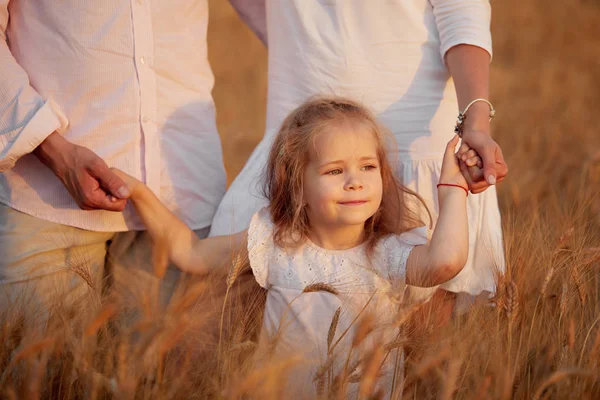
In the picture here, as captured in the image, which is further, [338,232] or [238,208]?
[238,208]

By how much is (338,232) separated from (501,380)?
0.86m

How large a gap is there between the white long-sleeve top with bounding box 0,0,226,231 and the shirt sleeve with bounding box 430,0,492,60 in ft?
3.13

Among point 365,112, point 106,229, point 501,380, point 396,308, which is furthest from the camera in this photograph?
point 106,229

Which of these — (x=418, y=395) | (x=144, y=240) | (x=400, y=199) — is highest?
(x=400, y=199)

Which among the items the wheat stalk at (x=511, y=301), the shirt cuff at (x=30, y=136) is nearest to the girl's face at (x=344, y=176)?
the wheat stalk at (x=511, y=301)

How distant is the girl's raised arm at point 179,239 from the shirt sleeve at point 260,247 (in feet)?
0.10

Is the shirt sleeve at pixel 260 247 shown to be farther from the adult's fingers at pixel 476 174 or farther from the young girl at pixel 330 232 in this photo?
the adult's fingers at pixel 476 174

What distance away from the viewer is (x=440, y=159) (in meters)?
2.56

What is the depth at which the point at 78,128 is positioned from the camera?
2.56 meters

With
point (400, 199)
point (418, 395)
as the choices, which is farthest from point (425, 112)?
point (418, 395)

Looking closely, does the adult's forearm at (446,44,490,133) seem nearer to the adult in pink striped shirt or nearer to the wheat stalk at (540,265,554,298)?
the wheat stalk at (540,265,554,298)

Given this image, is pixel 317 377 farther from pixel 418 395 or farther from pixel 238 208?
pixel 238 208

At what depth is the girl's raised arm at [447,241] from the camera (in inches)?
86.5

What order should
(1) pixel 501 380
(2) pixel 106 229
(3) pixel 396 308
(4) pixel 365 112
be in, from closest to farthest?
(1) pixel 501 380, (3) pixel 396 308, (4) pixel 365 112, (2) pixel 106 229
